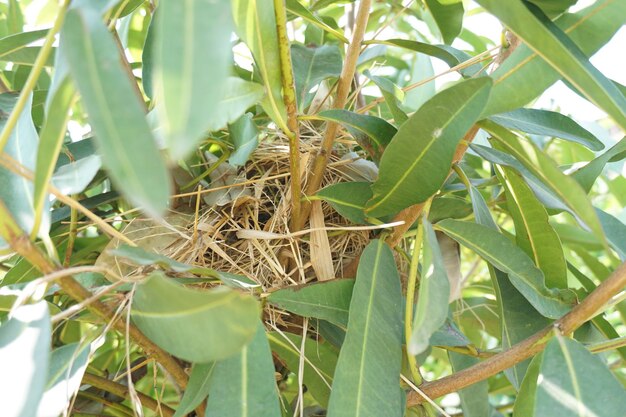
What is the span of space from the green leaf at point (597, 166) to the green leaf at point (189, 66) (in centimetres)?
51

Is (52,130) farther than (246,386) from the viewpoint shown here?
No

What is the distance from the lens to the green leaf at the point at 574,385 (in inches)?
21.2

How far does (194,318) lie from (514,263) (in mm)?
311

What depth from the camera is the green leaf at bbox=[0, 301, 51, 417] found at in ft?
1.37

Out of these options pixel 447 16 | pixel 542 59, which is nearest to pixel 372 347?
pixel 542 59

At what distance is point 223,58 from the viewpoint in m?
0.30

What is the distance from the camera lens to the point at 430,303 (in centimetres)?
47

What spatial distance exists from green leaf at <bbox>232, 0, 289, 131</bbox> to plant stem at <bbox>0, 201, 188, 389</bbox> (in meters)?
0.21

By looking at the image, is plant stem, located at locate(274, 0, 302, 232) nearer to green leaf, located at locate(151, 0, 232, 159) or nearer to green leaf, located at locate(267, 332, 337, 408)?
green leaf, located at locate(267, 332, 337, 408)

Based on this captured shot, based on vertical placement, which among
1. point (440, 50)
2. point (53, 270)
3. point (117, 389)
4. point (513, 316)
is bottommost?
point (117, 389)

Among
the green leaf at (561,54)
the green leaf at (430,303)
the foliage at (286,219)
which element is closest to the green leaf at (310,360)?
the foliage at (286,219)

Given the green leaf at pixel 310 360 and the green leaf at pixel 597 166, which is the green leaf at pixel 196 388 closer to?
the green leaf at pixel 310 360

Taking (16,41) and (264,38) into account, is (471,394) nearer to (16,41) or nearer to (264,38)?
(264,38)

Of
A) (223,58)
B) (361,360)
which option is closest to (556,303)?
(361,360)
